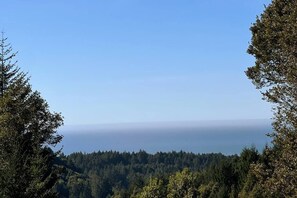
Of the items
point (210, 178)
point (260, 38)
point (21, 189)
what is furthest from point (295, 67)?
point (210, 178)

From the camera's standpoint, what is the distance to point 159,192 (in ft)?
313

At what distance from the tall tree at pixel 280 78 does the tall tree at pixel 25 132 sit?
9859mm

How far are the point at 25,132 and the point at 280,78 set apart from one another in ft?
49.2

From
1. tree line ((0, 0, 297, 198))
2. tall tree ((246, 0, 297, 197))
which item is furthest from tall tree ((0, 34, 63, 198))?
tall tree ((246, 0, 297, 197))

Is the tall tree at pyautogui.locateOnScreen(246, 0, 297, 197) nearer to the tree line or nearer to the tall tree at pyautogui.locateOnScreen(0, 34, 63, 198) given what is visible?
the tree line

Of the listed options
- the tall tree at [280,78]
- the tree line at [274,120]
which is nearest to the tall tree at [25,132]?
the tree line at [274,120]

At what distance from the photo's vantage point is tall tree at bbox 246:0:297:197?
1658 cm

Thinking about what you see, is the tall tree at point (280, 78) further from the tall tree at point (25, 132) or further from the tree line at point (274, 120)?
the tall tree at point (25, 132)

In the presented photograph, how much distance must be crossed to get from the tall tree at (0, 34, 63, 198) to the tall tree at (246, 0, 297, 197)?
388 inches

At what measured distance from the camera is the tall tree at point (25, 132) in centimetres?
1902

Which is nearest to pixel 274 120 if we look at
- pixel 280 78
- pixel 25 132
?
pixel 280 78

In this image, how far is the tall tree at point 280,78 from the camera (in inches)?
653

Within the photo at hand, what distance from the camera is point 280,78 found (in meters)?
18.9

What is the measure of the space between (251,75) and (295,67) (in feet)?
13.7
